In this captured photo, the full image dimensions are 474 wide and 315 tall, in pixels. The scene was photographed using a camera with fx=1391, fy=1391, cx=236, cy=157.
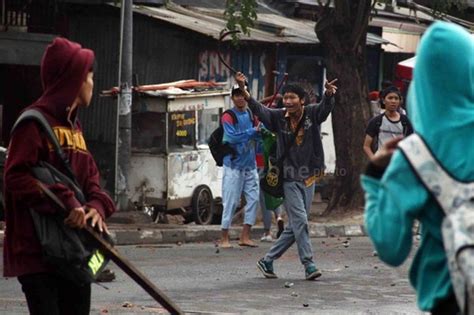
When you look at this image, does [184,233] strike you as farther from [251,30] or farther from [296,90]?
[251,30]

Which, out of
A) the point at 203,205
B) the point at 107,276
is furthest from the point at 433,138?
the point at 203,205

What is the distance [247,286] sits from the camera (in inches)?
467

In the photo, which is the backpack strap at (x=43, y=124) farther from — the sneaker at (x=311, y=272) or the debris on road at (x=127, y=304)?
the sneaker at (x=311, y=272)

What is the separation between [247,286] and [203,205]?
22.7 ft

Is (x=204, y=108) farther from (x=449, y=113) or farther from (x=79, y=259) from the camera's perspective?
(x=449, y=113)

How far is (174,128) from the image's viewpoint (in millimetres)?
18734

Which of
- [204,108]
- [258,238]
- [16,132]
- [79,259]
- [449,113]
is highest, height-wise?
[449,113]

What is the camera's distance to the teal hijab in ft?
13.8

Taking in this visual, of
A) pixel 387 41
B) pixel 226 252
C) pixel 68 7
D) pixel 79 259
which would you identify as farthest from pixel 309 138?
pixel 387 41

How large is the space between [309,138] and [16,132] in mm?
6472

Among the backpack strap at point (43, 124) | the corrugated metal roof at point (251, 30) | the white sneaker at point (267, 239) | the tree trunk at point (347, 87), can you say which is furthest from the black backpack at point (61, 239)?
the corrugated metal roof at point (251, 30)

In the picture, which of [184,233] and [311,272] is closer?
[311,272]

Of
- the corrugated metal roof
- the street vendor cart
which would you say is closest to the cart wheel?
the street vendor cart

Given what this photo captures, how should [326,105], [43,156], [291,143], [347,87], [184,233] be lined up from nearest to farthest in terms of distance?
1. [43,156]
2. [326,105]
3. [291,143]
4. [184,233]
5. [347,87]
